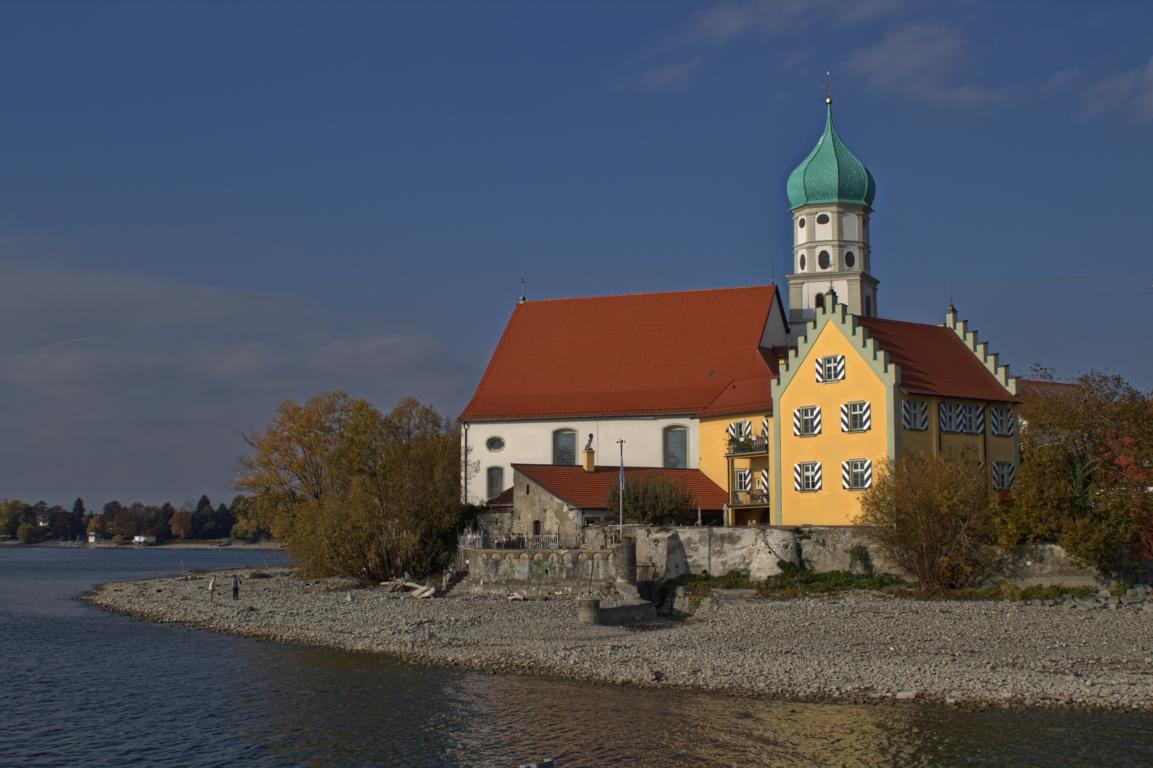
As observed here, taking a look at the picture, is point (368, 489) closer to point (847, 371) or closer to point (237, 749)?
point (847, 371)

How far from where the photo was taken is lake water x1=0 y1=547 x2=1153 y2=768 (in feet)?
71.8

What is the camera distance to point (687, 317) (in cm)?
5675

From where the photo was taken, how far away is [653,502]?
44688 millimetres

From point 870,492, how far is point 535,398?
20577mm

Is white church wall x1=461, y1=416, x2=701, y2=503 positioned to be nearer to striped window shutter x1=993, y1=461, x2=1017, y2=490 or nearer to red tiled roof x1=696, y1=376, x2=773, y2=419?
red tiled roof x1=696, y1=376, x2=773, y2=419

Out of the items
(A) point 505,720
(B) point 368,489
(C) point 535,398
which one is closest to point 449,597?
(B) point 368,489

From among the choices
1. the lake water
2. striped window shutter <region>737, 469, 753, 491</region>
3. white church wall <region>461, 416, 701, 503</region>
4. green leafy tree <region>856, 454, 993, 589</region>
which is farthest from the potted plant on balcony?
the lake water

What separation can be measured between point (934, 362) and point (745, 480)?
8.58 meters

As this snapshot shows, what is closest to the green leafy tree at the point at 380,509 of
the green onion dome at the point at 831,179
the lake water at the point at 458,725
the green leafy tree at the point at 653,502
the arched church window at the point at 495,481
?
the arched church window at the point at 495,481

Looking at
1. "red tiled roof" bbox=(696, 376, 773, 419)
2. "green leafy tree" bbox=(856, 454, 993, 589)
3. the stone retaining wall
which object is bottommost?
the stone retaining wall

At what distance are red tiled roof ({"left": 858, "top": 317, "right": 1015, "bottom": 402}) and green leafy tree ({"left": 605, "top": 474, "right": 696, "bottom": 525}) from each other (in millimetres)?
9372

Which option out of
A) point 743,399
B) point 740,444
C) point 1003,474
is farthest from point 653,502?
point 1003,474

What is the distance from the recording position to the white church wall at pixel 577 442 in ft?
171

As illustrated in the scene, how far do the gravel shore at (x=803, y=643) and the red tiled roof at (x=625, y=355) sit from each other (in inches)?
514
